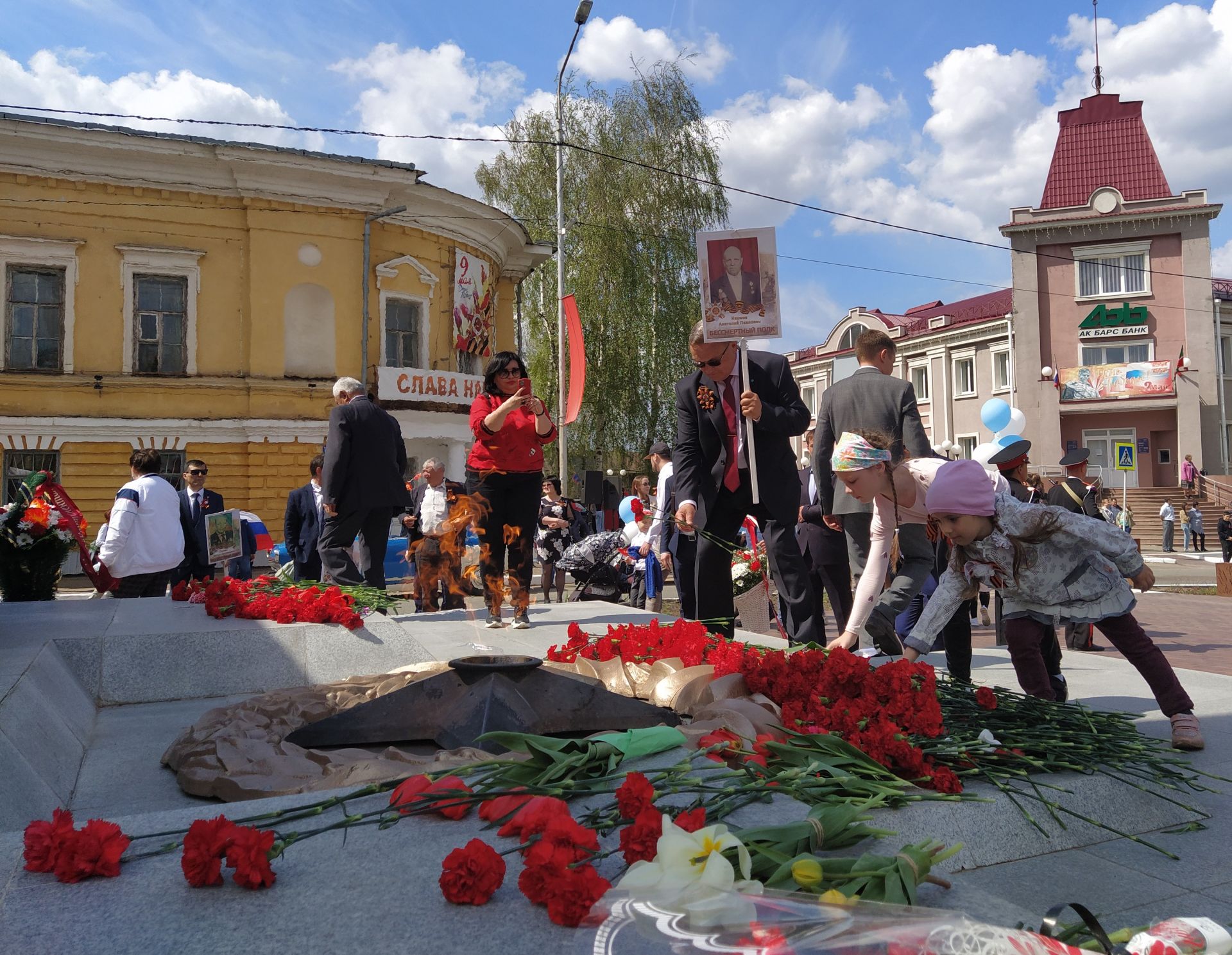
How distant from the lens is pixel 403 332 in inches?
1003

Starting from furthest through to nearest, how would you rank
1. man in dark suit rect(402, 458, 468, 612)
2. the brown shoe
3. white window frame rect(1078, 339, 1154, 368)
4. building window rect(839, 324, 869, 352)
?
building window rect(839, 324, 869, 352) < white window frame rect(1078, 339, 1154, 368) < man in dark suit rect(402, 458, 468, 612) < the brown shoe

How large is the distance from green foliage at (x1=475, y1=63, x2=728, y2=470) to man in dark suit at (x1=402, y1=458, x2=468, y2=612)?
56.2 feet

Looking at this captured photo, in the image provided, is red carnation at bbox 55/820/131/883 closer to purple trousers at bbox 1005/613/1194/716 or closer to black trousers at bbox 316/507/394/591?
purple trousers at bbox 1005/613/1194/716

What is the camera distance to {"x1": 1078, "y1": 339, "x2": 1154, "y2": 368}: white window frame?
38.4 m

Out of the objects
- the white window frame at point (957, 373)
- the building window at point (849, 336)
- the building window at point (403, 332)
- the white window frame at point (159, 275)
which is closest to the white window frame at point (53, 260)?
the white window frame at point (159, 275)

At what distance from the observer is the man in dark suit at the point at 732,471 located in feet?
18.2

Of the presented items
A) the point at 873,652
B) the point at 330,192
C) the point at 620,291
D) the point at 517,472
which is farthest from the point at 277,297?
the point at 873,652

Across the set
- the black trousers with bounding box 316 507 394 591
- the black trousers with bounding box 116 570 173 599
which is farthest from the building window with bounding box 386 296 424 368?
the black trousers with bounding box 316 507 394 591

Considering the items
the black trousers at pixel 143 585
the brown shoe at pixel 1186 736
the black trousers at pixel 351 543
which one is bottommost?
the brown shoe at pixel 1186 736

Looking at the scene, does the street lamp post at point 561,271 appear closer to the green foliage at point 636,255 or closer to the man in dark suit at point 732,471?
the green foliage at point 636,255

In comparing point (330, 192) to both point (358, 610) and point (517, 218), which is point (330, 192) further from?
point (358, 610)

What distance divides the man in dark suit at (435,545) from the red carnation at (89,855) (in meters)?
5.65

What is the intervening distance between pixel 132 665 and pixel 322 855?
3662 millimetres

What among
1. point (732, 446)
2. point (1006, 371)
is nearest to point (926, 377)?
point (1006, 371)
